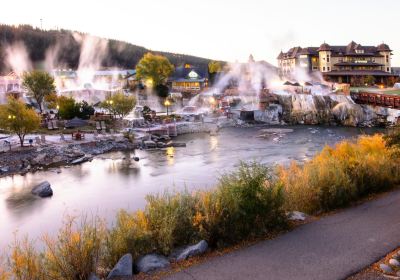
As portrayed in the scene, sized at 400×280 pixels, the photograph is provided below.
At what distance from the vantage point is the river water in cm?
1889

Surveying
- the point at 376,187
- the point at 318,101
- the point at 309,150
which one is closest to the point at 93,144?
the point at 309,150

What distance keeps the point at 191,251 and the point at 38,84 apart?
176 ft

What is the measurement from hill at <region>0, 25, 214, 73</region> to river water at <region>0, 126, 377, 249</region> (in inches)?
3521

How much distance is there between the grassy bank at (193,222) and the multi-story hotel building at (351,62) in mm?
70258

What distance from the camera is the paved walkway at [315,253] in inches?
273

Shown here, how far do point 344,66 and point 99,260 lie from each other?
259 feet

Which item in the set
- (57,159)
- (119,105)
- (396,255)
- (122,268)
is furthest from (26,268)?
(119,105)

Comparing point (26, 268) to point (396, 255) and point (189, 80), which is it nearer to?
point (396, 255)

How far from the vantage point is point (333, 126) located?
187ft

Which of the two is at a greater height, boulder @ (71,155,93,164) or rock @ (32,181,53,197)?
boulder @ (71,155,93,164)

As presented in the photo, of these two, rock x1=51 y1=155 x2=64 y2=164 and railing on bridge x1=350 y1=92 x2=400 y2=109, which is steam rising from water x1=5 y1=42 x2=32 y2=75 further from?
rock x1=51 y1=155 x2=64 y2=164

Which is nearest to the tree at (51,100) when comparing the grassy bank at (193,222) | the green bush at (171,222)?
the grassy bank at (193,222)

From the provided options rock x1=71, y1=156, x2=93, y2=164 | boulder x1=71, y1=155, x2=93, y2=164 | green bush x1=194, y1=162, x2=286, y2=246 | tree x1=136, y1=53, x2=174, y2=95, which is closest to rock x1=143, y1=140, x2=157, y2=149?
boulder x1=71, y1=155, x2=93, y2=164

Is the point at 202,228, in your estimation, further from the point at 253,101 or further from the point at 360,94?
the point at 253,101
